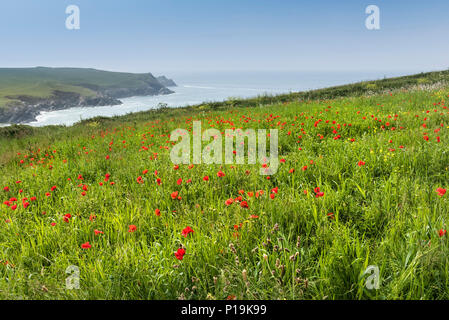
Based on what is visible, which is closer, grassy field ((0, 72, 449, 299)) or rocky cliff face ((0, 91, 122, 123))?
grassy field ((0, 72, 449, 299))

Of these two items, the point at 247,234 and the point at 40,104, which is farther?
the point at 40,104

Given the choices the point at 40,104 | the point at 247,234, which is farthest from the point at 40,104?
the point at 247,234

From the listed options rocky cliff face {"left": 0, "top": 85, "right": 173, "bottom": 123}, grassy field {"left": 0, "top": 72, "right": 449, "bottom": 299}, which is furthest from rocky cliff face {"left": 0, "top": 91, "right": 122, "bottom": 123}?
grassy field {"left": 0, "top": 72, "right": 449, "bottom": 299}

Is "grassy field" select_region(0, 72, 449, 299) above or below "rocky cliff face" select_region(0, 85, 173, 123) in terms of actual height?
below

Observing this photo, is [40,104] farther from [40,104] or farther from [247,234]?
[247,234]

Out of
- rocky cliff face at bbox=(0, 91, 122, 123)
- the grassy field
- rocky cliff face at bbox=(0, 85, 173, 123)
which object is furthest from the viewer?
rocky cliff face at bbox=(0, 85, 173, 123)

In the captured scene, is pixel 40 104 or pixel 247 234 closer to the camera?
pixel 247 234

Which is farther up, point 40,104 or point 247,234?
point 40,104

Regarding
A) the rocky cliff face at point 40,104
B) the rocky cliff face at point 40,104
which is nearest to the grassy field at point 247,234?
the rocky cliff face at point 40,104

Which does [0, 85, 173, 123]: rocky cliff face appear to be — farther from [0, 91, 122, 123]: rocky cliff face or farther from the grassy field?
the grassy field

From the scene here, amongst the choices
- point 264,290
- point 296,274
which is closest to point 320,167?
point 296,274

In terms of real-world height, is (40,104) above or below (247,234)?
above

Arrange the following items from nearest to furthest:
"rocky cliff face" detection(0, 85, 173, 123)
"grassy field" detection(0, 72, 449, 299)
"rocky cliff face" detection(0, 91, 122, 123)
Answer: "grassy field" detection(0, 72, 449, 299) < "rocky cliff face" detection(0, 91, 122, 123) < "rocky cliff face" detection(0, 85, 173, 123)
